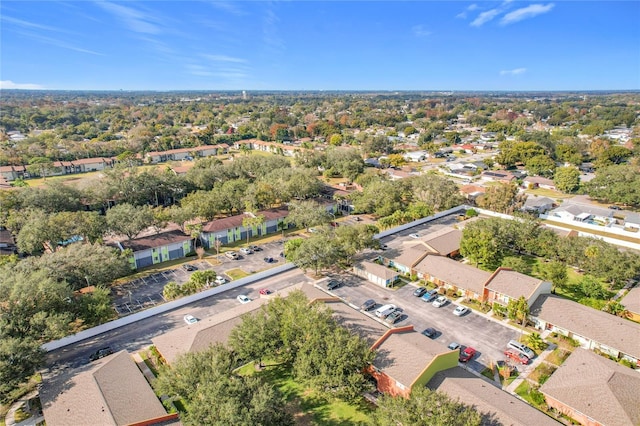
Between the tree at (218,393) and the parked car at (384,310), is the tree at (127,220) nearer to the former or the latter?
the tree at (218,393)

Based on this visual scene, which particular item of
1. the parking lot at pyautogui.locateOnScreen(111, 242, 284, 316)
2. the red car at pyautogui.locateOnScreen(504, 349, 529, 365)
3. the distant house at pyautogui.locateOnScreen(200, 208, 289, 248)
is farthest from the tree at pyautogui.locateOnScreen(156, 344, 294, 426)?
the distant house at pyautogui.locateOnScreen(200, 208, 289, 248)

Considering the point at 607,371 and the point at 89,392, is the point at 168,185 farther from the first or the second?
the point at 607,371

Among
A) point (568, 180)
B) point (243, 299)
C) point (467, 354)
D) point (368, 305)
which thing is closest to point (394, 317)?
point (368, 305)

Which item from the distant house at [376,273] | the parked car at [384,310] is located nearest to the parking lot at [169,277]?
the distant house at [376,273]

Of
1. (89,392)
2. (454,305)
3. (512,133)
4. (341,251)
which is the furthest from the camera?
(512,133)

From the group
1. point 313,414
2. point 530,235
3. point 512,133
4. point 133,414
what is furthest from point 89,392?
point 512,133

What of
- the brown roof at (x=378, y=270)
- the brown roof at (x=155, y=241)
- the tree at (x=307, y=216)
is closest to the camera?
the brown roof at (x=378, y=270)
